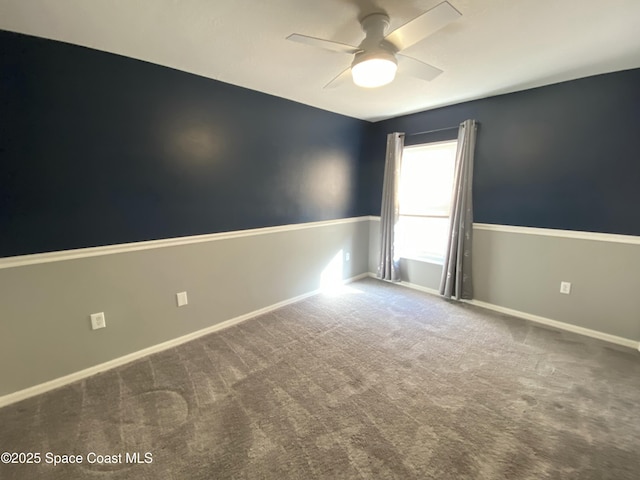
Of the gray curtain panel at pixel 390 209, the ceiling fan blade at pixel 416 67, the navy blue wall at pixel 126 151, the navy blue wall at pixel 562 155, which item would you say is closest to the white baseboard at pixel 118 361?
the navy blue wall at pixel 126 151

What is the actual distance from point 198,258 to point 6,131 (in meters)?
1.48

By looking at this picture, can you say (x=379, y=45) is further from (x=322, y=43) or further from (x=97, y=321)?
(x=97, y=321)

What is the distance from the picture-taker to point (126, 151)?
216 centimetres

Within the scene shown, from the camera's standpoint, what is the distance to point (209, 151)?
2.60 metres

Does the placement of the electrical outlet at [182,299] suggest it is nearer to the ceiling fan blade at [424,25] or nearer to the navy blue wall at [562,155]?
the ceiling fan blade at [424,25]

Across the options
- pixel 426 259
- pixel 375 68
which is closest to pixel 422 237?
pixel 426 259

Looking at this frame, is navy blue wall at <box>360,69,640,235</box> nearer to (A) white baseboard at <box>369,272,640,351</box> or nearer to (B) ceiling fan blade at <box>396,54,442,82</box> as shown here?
(A) white baseboard at <box>369,272,640,351</box>

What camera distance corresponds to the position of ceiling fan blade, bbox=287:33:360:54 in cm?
150

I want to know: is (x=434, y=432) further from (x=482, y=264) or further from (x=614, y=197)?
(x=614, y=197)

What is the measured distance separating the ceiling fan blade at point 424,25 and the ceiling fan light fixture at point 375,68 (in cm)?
10

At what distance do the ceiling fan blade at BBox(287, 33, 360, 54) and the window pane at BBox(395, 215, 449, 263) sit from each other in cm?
258

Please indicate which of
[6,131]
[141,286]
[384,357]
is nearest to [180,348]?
[141,286]

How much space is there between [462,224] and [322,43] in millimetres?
2578

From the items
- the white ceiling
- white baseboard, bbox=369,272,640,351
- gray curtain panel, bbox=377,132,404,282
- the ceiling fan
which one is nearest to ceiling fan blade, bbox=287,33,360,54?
the ceiling fan
